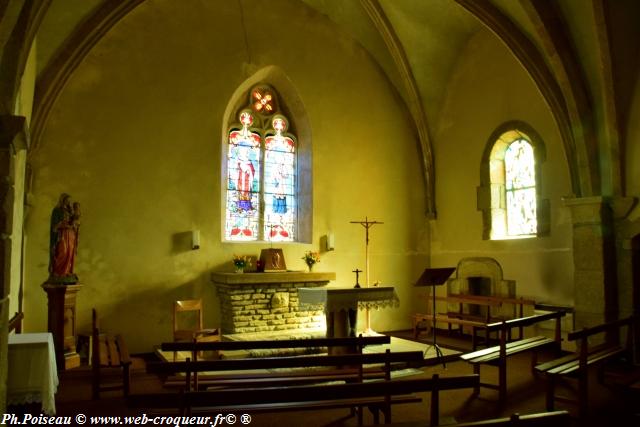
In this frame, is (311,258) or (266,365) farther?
(311,258)

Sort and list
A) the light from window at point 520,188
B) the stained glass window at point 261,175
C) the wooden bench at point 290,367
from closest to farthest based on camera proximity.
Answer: the wooden bench at point 290,367
the light from window at point 520,188
the stained glass window at point 261,175

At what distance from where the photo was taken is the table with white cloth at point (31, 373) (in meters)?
4.54

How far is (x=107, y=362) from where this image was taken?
6898 millimetres

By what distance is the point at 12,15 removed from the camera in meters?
4.28

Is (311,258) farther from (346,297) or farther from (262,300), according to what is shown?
(346,297)

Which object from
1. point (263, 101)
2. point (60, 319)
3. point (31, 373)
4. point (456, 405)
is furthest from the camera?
point (263, 101)

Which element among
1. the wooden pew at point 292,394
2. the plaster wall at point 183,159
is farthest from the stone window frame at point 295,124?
the wooden pew at point 292,394

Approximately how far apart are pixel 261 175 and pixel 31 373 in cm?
576

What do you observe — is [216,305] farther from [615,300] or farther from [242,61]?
[615,300]

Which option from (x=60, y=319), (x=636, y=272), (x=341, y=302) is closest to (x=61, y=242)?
(x=60, y=319)

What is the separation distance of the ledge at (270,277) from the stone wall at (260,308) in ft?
0.31

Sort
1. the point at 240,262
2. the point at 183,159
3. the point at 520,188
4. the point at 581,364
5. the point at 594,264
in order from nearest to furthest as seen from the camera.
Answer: the point at 581,364, the point at 594,264, the point at 240,262, the point at 183,159, the point at 520,188

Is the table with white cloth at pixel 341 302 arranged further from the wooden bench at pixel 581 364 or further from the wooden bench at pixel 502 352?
the wooden bench at pixel 581 364

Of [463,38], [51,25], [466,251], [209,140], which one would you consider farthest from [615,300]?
[51,25]
